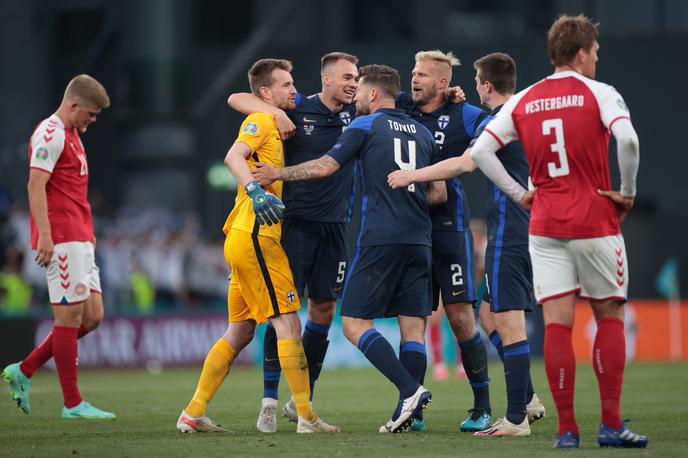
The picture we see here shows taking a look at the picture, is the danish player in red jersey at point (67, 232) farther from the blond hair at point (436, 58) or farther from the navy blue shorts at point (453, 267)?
the navy blue shorts at point (453, 267)

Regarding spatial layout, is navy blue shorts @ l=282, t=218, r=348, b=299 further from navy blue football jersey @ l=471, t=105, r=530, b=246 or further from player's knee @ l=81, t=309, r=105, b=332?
player's knee @ l=81, t=309, r=105, b=332

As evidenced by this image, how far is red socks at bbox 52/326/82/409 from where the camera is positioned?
961 centimetres

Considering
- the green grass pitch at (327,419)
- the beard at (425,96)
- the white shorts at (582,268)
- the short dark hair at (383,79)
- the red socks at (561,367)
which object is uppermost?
the short dark hair at (383,79)

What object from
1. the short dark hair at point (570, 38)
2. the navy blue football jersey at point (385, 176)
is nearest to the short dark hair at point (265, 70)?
the navy blue football jersey at point (385, 176)

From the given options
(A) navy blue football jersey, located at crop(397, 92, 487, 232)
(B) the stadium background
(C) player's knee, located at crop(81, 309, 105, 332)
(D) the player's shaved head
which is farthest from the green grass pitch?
(B) the stadium background

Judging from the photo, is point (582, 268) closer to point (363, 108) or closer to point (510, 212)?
point (510, 212)

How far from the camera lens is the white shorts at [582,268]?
7145 millimetres

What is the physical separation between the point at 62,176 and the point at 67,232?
43cm

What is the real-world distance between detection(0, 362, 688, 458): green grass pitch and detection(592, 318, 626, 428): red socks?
0.82 ft

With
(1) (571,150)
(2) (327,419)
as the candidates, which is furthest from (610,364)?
(2) (327,419)

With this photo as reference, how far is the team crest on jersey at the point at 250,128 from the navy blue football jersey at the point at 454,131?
4.75ft

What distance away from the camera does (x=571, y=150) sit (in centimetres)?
714

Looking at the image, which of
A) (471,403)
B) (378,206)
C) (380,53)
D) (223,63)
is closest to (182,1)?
(223,63)

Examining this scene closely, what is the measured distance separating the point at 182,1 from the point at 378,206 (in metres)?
18.4
